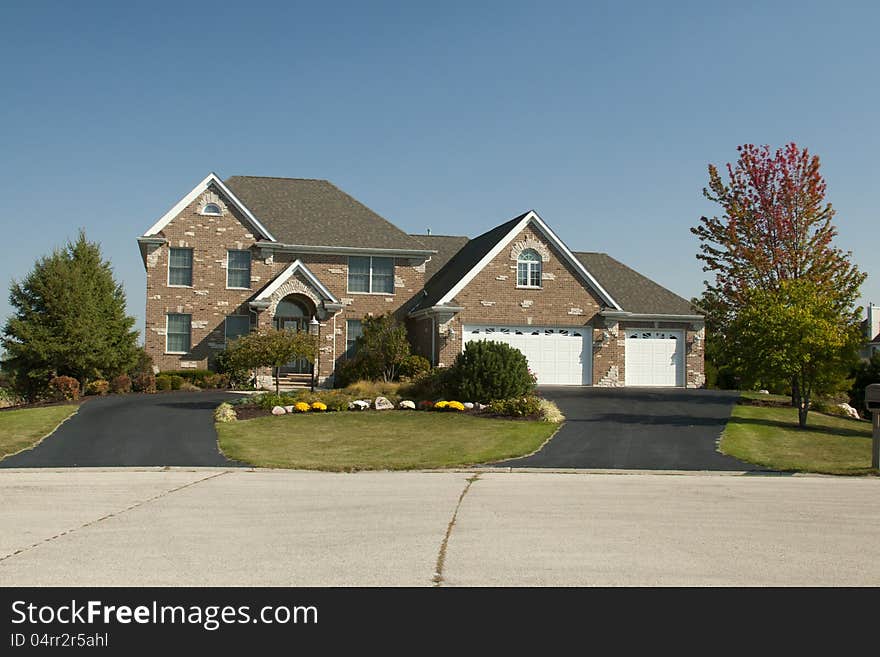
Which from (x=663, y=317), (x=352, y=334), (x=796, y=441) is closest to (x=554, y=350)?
(x=663, y=317)

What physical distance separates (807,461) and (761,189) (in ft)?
57.8

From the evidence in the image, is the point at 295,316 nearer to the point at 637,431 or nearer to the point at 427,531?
the point at 637,431

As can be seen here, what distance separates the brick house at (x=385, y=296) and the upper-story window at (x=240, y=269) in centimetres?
4

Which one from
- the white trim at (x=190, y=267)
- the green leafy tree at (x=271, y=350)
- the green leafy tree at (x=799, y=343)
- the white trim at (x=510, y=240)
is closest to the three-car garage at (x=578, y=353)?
the white trim at (x=510, y=240)

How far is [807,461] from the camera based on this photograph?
18719 millimetres

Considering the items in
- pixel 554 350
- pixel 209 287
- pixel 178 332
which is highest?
pixel 209 287

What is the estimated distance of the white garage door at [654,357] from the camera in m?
36.5

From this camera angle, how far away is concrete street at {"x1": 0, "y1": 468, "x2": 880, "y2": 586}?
750 cm

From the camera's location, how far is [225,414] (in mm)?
23922

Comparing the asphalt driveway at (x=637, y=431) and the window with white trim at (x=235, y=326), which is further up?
the window with white trim at (x=235, y=326)

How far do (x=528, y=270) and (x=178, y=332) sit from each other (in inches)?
592

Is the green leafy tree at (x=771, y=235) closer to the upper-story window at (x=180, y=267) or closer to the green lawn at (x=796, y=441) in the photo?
the green lawn at (x=796, y=441)

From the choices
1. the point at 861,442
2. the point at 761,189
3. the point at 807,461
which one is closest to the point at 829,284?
the point at 761,189
